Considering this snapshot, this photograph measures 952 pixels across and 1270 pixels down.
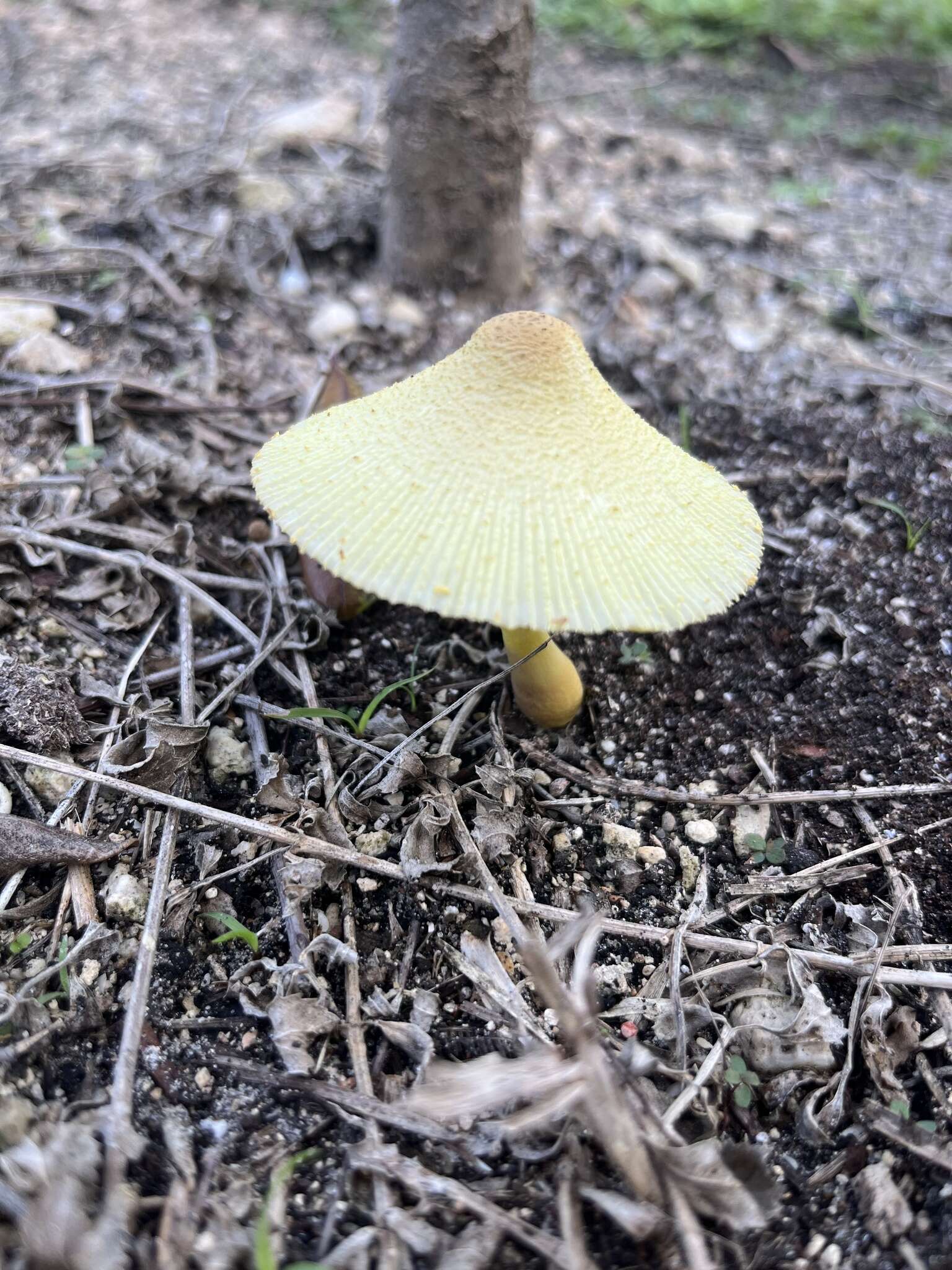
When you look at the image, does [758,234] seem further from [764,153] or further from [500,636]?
[500,636]

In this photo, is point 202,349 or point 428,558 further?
point 202,349

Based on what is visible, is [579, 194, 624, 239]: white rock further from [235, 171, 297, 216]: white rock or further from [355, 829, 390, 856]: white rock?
[355, 829, 390, 856]: white rock

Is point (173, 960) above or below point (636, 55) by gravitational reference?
below

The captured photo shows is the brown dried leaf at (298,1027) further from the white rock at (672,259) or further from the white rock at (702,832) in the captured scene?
the white rock at (672,259)

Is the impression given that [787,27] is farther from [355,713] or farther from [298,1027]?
[298,1027]

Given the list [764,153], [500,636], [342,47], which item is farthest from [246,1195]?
[342,47]

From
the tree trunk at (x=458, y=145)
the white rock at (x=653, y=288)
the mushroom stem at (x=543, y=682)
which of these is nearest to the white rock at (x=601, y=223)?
the white rock at (x=653, y=288)

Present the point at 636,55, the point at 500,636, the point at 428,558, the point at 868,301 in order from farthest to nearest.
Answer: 1. the point at 636,55
2. the point at 868,301
3. the point at 500,636
4. the point at 428,558
